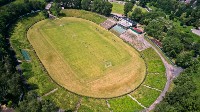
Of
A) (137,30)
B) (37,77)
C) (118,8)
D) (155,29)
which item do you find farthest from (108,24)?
(37,77)

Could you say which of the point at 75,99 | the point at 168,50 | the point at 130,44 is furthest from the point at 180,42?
the point at 75,99

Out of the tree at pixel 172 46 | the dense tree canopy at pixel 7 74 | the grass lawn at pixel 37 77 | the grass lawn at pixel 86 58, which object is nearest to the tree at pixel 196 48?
the tree at pixel 172 46

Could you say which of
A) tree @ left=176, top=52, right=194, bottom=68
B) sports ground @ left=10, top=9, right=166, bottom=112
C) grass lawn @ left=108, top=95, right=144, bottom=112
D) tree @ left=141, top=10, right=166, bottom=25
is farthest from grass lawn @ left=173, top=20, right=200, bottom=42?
grass lawn @ left=108, top=95, right=144, bottom=112

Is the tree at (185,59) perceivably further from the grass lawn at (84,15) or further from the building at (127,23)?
the grass lawn at (84,15)

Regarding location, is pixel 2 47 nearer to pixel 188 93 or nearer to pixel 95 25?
pixel 95 25

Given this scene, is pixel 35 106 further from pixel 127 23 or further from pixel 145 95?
pixel 127 23

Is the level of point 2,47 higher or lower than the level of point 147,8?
higher

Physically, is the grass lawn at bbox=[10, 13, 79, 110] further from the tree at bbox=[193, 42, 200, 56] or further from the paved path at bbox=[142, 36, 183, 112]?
the tree at bbox=[193, 42, 200, 56]
